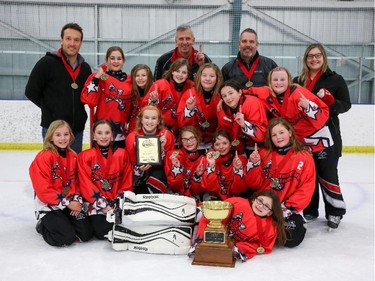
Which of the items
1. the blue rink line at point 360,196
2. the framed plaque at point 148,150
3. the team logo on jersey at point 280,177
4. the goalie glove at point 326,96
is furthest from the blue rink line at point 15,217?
the blue rink line at point 360,196

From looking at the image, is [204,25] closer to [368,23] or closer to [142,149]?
[368,23]

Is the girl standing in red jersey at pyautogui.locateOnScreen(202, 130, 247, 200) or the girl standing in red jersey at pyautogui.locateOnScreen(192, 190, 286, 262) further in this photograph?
the girl standing in red jersey at pyautogui.locateOnScreen(202, 130, 247, 200)

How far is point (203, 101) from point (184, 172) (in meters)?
0.50

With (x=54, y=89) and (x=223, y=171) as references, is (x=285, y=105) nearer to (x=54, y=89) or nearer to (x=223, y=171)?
(x=223, y=171)

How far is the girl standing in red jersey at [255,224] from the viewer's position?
95.7 inches

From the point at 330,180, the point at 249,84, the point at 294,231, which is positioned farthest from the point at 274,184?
the point at 249,84

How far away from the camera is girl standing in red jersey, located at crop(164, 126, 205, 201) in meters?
2.91

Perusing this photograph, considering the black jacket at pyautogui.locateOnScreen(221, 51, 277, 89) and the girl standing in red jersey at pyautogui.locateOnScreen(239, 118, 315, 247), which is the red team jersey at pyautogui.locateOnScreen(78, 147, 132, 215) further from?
the black jacket at pyautogui.locateOnScreen(221, 51, 277, 89)

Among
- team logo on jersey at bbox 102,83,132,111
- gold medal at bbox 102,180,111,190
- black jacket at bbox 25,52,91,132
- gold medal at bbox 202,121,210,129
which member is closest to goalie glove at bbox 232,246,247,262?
gold medal at bbox 102,180,111,190

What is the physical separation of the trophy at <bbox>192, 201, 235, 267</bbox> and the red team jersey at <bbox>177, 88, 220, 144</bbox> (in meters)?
0.89

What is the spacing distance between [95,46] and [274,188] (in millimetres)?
7057

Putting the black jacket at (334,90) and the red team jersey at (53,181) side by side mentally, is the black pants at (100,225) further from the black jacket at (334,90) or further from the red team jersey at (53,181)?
the black jacket at (334,90)

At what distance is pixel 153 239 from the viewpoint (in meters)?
2.51

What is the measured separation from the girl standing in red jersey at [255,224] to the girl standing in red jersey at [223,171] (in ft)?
1.08
